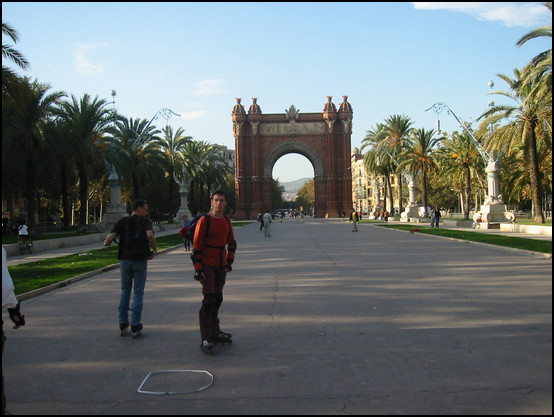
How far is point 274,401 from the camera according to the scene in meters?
4.23

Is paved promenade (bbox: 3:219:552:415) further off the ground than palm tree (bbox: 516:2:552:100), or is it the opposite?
palm tree (bbox: 516:2:552:100)

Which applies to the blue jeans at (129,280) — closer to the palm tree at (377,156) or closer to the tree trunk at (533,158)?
the tree trunk at (533,158)

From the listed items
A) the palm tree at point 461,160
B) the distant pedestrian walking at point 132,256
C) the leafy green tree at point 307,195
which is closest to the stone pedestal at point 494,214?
the palm tree at point 461,160

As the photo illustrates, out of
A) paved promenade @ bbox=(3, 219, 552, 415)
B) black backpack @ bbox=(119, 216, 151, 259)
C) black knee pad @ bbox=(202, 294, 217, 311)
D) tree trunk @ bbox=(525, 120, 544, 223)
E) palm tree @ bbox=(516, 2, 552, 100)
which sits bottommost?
paved promenade @ bbox=(3, 219, 552, 415)

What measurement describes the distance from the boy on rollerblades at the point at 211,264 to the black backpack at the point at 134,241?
0.97 meters

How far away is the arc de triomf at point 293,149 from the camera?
268ft

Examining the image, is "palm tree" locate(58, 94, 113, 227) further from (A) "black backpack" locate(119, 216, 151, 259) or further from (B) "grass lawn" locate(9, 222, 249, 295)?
(A) "black backpack" locate(119, 216, 151, 259)

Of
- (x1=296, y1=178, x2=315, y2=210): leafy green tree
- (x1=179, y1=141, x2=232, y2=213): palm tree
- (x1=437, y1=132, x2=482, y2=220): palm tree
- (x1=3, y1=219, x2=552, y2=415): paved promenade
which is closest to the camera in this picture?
(x1=3, y1=219, x2=552, y2=415): paved promenade

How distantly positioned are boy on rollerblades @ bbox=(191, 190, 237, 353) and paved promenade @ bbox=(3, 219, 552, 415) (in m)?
0.25

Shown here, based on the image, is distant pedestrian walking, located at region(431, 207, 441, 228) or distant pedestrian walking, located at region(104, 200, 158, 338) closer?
distant pedestrian walking, located at region(104, 200, 158, 338)

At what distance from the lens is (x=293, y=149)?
3282 inches

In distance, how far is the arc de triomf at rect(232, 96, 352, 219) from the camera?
81.6m

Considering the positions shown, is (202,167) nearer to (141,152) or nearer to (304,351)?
(141,152)

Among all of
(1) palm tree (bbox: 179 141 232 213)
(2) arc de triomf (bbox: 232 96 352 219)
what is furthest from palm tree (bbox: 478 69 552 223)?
(2) arc de triomf (bbox: 232 96 352 219)
